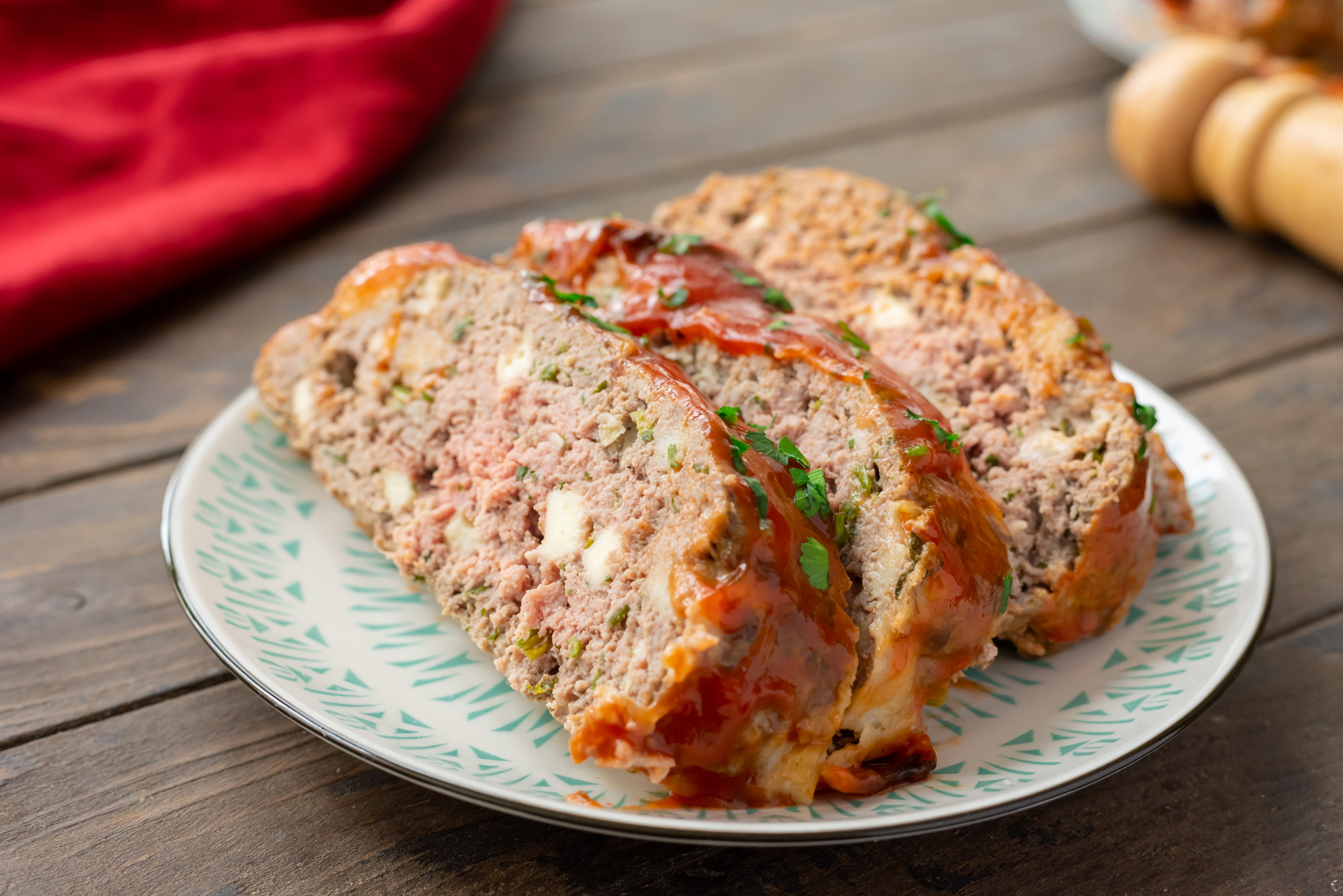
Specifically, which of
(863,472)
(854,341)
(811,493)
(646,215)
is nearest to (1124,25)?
(646,215)

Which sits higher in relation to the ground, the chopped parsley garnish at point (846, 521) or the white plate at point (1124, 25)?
the white plate at point (1124, 25)

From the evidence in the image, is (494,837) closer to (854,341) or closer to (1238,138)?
(854,341)

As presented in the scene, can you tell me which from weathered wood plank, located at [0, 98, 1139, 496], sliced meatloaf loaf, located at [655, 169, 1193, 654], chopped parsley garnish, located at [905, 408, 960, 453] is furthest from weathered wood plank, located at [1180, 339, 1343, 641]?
weathered wood plank, located at [0, 98, 1139, 496]

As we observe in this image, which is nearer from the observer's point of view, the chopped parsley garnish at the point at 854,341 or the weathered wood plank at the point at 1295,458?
the chopped parsley garnish at the point at 854,341

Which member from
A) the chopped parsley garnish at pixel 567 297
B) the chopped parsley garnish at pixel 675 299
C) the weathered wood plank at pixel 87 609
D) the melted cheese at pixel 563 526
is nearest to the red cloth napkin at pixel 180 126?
the weathered wood plank at pixel 87 609

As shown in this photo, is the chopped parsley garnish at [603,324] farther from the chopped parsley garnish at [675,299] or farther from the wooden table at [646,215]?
the wooden table at [646,215]

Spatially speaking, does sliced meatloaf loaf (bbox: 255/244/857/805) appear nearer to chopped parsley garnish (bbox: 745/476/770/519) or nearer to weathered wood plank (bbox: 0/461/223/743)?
chopped parsley garnish (bbox: 745/476/770/519)

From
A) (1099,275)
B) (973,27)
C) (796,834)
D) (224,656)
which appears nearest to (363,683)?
(224,656)
